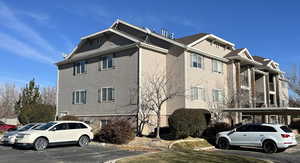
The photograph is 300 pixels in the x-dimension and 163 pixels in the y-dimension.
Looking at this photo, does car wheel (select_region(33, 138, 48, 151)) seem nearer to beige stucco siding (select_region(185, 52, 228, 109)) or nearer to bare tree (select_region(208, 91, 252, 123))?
beige stucco siding (select_region(185, 52, 228, 109))

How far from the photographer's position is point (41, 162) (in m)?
12.8

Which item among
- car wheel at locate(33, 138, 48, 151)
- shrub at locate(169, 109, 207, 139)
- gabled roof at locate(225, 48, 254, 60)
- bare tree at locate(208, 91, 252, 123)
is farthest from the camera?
gabled roof at locate(225, 48, 254, 60)

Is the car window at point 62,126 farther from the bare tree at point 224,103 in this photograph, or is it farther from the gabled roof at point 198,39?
the bare tree at point 224,103

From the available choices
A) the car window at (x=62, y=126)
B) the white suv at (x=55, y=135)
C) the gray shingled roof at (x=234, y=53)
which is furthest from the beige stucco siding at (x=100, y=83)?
the gray shingled roof at (x=234, y=53)

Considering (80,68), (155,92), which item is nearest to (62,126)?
(155,92)

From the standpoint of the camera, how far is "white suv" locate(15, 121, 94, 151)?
1677 centimetres

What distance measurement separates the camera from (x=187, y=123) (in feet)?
70.7

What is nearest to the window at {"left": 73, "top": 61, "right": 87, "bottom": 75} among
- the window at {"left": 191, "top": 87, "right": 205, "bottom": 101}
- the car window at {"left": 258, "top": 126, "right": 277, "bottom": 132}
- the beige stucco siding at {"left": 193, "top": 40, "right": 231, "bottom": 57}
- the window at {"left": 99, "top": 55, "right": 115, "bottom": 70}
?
the window at {"left": 99, "top": 55, "right": 115, "bottom": 70}

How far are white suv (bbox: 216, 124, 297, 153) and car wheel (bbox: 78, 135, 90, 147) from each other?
28.4 feet

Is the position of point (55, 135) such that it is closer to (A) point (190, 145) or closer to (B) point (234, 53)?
(A) point (190, 145)

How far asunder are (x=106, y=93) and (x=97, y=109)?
6.13 ft

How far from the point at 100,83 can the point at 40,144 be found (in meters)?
11.9

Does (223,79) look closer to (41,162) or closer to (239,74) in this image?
(239,74)

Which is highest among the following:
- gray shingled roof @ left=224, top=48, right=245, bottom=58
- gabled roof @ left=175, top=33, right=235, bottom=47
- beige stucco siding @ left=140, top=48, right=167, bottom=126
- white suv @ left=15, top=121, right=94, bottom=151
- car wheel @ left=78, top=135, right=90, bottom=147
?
gabled roof @ left=175, top=33, right=235, bottom=47
